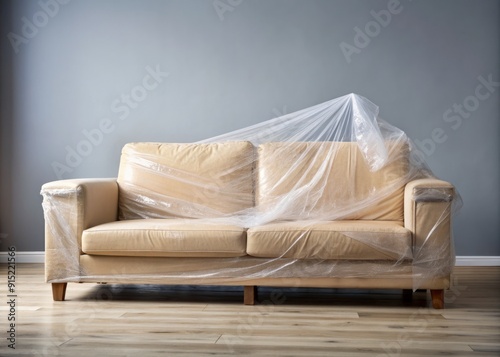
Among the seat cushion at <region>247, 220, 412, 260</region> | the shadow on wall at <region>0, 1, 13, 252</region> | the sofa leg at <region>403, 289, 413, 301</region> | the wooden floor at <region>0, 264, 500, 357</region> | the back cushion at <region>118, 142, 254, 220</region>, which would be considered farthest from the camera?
the shadow on wall at <region>0, 1, 13, 252</region>

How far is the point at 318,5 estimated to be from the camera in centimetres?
436

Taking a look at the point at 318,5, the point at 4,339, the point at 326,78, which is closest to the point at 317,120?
the point at 326,78

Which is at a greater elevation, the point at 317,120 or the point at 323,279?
the point at 317,120

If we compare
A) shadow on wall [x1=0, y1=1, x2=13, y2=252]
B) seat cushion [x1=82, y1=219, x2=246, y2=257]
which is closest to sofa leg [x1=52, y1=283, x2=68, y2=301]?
seat cushion [x1=82, y1=219, x2=246, y2=257]

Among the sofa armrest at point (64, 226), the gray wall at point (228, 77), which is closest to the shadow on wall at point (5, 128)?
the gray wall at point (228, 77)

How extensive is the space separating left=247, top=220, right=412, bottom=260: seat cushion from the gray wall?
1.48 m

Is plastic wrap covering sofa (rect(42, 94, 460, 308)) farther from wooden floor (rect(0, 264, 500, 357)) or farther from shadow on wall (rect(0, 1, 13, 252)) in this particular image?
shadow on wall (rect(0, 1, 13, 252))

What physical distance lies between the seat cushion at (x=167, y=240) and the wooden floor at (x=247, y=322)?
0.27 meters

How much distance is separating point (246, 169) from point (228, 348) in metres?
1.51

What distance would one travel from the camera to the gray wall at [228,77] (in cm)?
430

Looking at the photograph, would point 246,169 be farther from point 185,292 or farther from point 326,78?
point 326,78

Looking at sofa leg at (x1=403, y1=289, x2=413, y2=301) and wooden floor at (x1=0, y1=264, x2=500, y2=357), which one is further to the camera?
sofa leg at (x1=403, y1=289, x2=413, y2=301)

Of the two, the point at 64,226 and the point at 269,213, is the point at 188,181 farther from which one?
the point at 64,226

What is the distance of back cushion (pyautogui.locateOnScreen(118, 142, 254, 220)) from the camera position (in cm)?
356
